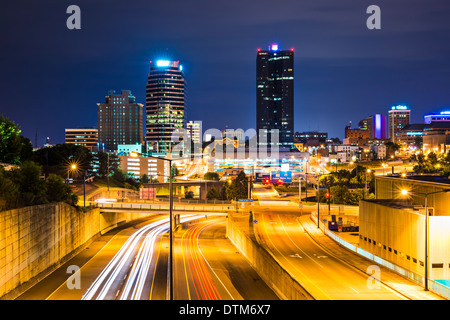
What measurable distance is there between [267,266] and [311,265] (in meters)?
3.64

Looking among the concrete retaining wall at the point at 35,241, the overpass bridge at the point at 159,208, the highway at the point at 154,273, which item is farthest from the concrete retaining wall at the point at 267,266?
the concrete retaining wall at the point at 35,241

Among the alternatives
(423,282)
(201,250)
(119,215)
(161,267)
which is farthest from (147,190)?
(423,282)

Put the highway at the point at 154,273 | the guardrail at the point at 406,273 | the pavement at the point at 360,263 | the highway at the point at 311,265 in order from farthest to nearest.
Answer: the highway at the point at 154,273, the highway at the point at 311,265, the pavement at the point at 360,263, the guardrail at the point at 406,273

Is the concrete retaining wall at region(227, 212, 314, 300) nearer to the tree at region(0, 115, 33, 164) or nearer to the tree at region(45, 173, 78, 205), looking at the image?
the tree at region(45, 173, 78, 205)

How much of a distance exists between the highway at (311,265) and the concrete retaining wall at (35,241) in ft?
61.6

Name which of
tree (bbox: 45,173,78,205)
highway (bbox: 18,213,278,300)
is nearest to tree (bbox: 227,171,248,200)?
highway (bbox: 18,213,278,300)

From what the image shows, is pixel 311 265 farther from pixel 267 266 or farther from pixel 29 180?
pixel 29 180

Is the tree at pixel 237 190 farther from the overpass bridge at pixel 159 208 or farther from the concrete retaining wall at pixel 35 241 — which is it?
the concrete retaining wall at pixel 35 241

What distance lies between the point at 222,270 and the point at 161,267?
5823mm

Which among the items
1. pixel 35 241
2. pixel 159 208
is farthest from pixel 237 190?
pixel 35 241

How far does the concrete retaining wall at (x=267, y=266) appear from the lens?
27.4m

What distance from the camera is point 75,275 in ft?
134

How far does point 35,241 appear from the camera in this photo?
3656cm
